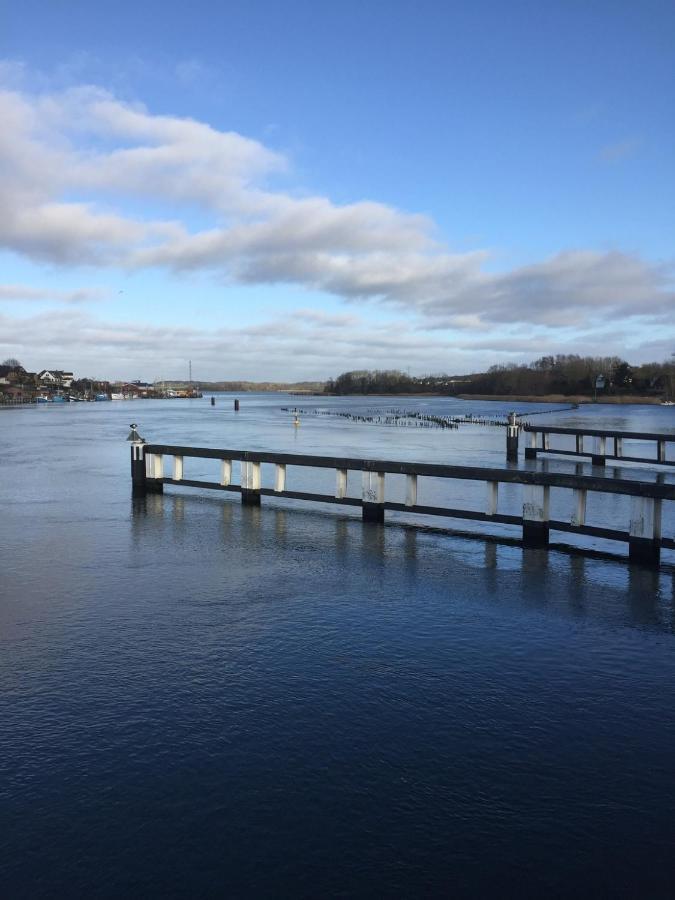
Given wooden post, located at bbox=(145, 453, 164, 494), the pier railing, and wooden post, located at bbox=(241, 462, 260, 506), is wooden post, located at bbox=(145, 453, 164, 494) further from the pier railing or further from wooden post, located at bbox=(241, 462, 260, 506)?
the pier railing

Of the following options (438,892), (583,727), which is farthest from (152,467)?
(438,892)

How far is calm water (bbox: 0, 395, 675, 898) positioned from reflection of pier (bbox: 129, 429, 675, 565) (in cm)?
89

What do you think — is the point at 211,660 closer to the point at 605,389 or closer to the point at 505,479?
the point at 505,479

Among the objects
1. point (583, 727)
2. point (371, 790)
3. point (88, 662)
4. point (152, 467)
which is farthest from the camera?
point (152, 467)

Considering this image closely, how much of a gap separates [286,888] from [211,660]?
11.7 ft

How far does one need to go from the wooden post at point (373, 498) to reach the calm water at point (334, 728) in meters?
3.68

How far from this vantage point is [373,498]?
16.3 m

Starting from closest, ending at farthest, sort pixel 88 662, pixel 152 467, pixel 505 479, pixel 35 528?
pixel 88 662, pixel 505 479, pixel 35 528, pixel 152 467

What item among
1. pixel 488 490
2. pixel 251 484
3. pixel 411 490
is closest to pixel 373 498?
pixel 411 490

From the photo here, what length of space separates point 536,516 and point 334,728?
27.9 feet

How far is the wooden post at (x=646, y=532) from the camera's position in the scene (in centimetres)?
1227

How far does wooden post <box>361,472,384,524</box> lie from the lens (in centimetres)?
1620

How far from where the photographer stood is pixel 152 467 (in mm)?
20594

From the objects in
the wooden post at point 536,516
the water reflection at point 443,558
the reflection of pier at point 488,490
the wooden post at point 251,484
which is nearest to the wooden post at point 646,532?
the reflection of pier at point 488,490
